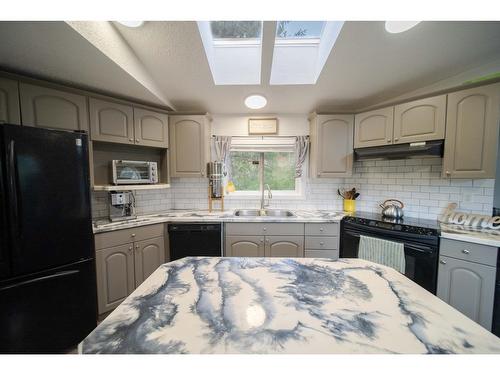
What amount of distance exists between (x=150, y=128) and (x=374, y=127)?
8.47ft

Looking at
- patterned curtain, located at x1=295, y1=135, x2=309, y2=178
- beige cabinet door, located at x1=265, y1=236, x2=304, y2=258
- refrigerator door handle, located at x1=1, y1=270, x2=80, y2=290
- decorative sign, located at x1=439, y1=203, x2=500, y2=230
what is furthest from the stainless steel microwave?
decorative sign, located at x1=439, y1=203, x2=500, y2=230

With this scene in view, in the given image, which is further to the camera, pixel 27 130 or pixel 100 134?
pixel 100 134

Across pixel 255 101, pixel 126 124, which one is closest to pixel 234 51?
pixel 255 101

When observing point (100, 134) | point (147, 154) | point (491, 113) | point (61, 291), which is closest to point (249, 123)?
point (147, 154)

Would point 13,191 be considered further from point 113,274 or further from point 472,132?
point 472,132

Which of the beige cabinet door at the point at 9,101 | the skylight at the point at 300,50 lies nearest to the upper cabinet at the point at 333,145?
the skylight at the point at 300,50

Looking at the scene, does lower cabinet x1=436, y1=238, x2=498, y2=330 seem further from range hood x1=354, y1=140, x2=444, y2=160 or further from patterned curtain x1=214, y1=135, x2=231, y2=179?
patterned curtain x1=214, y1=135, x2=231, y2=179

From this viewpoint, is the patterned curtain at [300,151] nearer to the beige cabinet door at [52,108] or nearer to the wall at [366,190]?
the wall at [366,190]

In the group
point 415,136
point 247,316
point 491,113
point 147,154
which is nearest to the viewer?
point 247,316

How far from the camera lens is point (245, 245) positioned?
2143 millimetres

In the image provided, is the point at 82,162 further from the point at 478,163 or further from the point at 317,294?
the point at 478,163

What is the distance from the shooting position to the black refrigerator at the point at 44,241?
1.14 metres

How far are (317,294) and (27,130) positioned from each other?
1.93 meters
